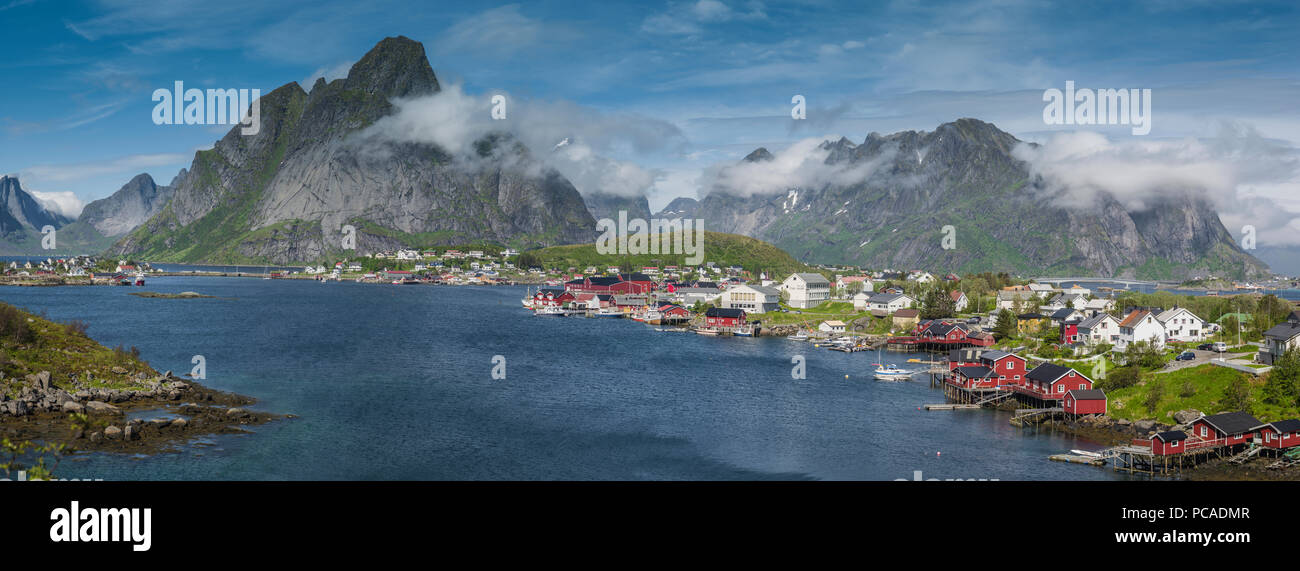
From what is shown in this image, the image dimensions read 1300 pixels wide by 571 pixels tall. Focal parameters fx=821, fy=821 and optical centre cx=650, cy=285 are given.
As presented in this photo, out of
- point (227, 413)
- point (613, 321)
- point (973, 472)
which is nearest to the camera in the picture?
point (973, 472)

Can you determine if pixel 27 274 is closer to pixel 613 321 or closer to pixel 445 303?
pixel 445 303

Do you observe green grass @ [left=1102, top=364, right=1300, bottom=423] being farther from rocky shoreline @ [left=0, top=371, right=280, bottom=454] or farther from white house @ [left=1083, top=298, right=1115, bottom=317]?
rocky shoreline @ [left=0, top=371, right=280, bottom=454]

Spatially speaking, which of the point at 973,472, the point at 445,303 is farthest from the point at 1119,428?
the point at 445,303

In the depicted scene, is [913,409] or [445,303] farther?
[445,303]

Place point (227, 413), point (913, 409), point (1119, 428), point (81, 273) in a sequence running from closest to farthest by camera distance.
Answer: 1. point (227, 413)
2. point (1119, 428)
3. point (913, 409)
4. point (81, 273)

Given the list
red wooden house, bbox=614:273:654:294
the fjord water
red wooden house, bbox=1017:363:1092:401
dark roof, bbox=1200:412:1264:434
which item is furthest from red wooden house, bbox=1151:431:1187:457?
red wooden house, bbox=614:273:654:294
